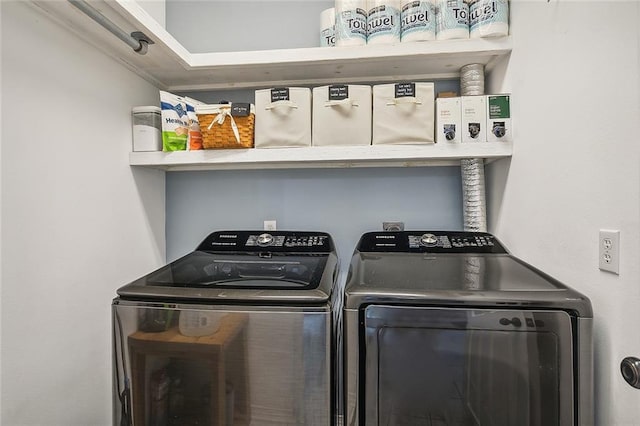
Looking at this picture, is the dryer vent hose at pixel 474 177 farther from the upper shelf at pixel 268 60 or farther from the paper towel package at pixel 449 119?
the paper towel package at pixel 449 119

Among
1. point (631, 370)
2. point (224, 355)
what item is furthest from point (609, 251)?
point (224, 355)

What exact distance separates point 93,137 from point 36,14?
42 cm

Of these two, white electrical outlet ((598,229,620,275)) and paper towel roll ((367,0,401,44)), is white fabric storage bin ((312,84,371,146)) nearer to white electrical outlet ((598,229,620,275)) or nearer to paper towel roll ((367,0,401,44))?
paper towel roll ((367,0,401,44))

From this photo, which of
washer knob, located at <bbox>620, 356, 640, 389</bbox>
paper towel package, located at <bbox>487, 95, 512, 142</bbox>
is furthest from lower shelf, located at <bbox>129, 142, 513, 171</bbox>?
washer knob, located at <bbox>620, 356, 640, 389</bbox>

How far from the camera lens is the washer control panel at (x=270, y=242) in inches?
60.6

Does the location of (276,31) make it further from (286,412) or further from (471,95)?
(286,412)

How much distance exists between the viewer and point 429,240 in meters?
1.45

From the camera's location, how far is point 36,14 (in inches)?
42.8

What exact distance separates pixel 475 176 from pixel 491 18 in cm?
65

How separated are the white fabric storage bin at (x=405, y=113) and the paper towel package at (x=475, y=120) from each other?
0.46 ft

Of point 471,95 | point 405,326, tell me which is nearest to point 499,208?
point 471,95

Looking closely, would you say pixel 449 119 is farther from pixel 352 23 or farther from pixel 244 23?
pixel 244 23

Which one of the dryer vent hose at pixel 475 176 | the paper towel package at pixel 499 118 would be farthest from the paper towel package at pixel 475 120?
the dryer vent hose at pixel 475 176

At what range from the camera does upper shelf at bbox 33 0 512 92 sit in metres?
1.25
